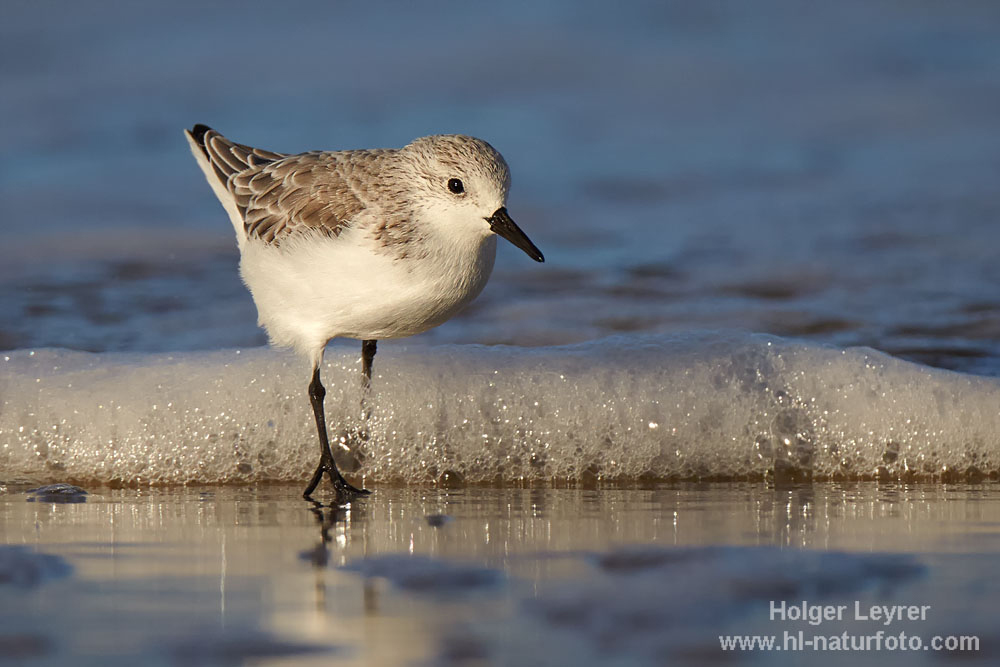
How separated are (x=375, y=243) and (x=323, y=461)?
0.73m

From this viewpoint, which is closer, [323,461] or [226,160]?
[323,461]

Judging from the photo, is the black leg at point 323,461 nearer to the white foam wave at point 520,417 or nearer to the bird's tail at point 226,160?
the white foam wave at point 520,417

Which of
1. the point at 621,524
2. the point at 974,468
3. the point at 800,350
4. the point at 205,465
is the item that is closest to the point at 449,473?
the point at 205,465

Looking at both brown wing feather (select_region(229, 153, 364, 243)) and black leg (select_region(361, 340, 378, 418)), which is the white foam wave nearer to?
A: black leg (select_region(361, 340, 378, 418))

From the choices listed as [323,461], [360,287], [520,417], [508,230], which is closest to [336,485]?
[323,461]

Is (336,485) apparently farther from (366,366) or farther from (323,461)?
(366,366)

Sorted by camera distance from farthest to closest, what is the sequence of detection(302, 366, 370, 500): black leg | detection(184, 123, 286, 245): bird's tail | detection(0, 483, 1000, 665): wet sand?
detection(184, 123, 286, 245): bird's tail → detection(302, 366, 370, 500): black leg → detection(0, 483, 1000, 665): wet sand

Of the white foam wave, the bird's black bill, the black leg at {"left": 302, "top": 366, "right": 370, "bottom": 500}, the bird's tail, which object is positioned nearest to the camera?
the bird's black bill

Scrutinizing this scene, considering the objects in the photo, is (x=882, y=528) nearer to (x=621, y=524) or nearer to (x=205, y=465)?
(x=621, y=524)

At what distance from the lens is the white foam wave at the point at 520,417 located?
400 cm

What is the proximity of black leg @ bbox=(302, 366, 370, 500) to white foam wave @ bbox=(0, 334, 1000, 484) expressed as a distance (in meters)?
0.17

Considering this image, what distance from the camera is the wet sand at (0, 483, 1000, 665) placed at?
1.87 meters

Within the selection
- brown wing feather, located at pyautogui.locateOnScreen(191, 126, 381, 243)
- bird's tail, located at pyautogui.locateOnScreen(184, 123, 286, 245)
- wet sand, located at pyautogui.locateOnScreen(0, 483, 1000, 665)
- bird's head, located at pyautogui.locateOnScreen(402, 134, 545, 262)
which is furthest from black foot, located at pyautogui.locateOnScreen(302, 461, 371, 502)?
bird's tail, located at pyautogui.locateOnScreen(184, 123, 286, 245)

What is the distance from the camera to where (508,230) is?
3.58 m
